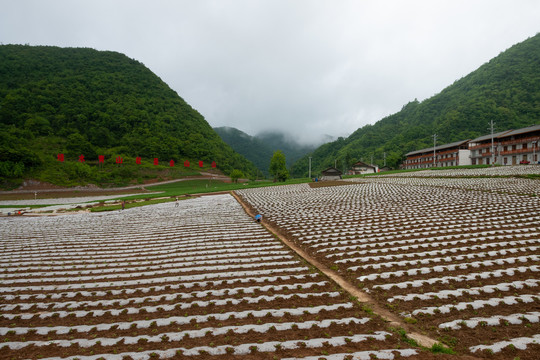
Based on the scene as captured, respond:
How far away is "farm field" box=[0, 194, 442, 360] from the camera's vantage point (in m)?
5.28

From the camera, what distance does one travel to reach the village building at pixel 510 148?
164ft

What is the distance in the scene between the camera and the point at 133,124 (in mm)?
99125

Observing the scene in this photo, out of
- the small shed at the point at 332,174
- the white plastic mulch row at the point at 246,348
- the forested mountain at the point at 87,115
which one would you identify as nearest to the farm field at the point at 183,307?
the white plastic mulch row at the point at 246,348

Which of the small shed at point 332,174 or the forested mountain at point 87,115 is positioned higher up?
the forested mountain at point 87,115

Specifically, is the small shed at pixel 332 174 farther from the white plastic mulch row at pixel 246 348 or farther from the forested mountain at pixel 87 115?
the white plastic mulch row at pixel 246 348

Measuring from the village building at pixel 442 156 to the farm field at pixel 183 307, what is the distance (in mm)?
72826

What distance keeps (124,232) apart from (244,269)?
13.2 m

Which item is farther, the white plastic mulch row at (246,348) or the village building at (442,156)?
the village building at (442,156)

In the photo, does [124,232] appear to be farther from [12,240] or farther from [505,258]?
[505,258]

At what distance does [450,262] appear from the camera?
9.32 m

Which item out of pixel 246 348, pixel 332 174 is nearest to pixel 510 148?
pixel 332 174

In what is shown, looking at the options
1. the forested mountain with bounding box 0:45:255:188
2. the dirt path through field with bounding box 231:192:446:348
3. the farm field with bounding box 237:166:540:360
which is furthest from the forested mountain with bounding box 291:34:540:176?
the dirt path through field with bounding box 231:192:446:348

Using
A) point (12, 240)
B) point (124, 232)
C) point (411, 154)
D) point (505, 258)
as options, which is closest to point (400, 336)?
point (505, 258)

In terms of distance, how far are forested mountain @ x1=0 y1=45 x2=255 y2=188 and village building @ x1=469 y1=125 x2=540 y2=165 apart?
253 ft
